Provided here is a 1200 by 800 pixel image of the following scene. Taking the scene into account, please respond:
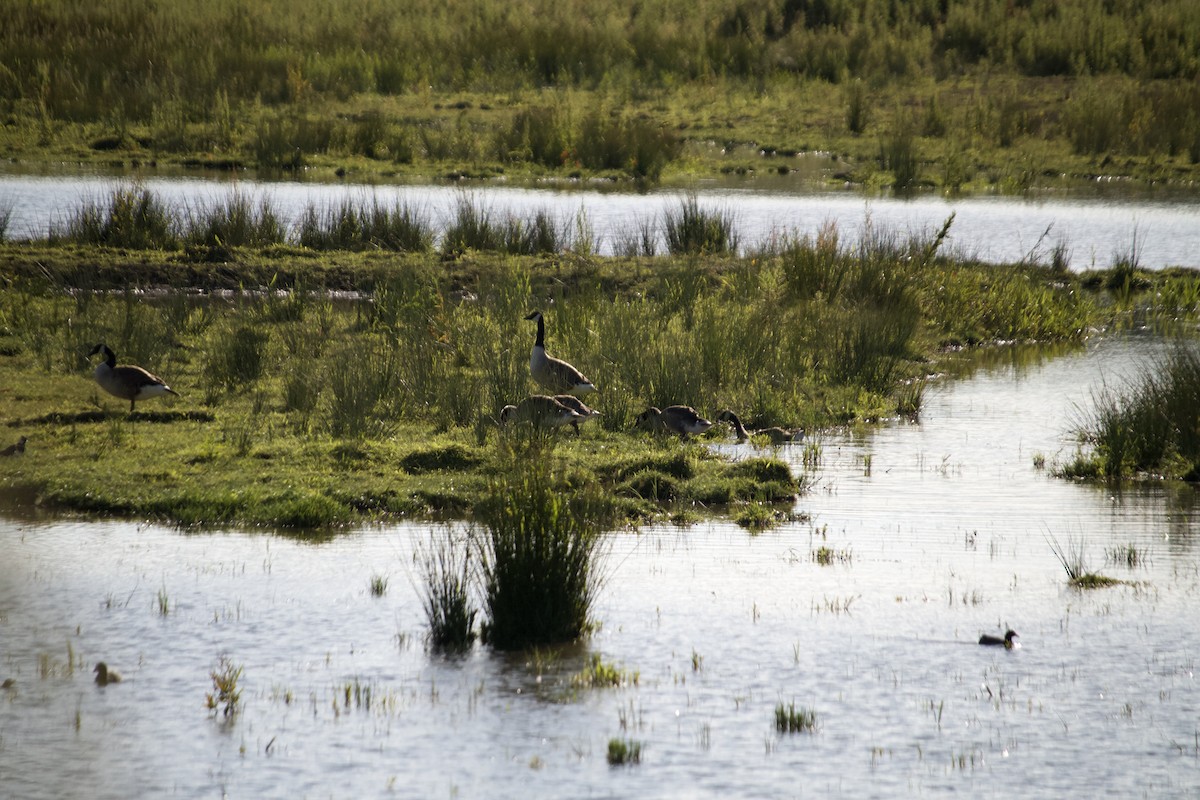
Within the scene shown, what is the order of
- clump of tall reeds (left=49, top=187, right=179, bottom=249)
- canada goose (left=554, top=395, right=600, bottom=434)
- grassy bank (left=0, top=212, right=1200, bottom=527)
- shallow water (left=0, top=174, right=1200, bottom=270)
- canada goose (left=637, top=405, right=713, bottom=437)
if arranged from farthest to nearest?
shallow water (left=0, top=174, right=1200, bottom=270)
clump of tall reeds (left=49, top=187, right=179, bottom=249)
canada goose (left=637, top=405, right=713, bottom=437)
canada goose (left=554, top=395, right=600, bottom=434)
grassy bank (left=0, top=212, right=1200, bottom=527)

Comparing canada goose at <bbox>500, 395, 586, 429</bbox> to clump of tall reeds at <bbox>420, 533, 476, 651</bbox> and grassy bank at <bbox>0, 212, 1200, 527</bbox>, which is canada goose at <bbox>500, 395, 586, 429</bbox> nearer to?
grassy bank at <bbox>0, 212, 1200, 527</bbox>

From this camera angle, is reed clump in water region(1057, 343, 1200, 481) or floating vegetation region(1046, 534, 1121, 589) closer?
floating vegetation region(1046, 534, 1121, 589)

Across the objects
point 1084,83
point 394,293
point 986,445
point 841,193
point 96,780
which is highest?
point 1084,83

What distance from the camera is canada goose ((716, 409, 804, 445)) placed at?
11.9m

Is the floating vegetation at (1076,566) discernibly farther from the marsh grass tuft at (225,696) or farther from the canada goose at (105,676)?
the canada goose at (105,676)

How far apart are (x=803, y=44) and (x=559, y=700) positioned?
35.2 metres

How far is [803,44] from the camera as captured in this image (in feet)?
129

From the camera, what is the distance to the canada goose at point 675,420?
11.2 metres

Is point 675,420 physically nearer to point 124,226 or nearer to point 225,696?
point 225,696

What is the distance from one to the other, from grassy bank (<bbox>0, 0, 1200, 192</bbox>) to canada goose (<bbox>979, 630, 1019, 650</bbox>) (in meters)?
20.8

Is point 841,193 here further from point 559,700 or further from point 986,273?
point 559,700

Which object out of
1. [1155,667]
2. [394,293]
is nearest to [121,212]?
[394,293]

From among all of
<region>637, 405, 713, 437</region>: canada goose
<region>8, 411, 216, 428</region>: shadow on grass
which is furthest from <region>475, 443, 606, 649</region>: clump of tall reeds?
<region>8, 411, 216, 428</region>: shadow on grass

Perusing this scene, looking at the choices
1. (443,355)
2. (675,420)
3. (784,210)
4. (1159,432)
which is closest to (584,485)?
(675,420)
